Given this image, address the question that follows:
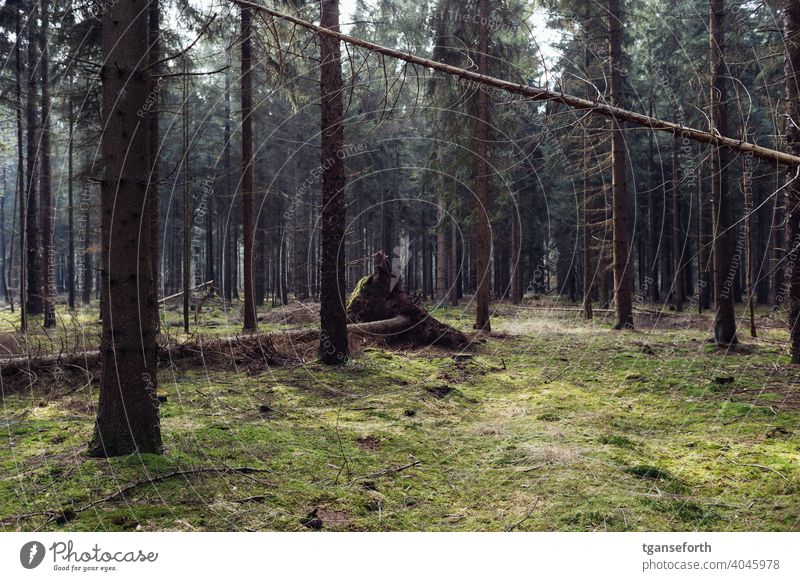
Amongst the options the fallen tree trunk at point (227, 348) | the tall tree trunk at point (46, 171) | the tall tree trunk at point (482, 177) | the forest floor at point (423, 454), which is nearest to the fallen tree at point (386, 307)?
the fallen tree trunk at point (227, 348)

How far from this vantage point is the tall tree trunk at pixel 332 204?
11.1 meters

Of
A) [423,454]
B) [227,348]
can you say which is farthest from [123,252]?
[227,348]

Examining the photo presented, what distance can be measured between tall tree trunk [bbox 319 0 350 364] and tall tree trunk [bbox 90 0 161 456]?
576 cm

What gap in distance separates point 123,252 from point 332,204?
6.35 m

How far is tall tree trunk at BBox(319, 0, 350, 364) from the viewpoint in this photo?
11.1 meters

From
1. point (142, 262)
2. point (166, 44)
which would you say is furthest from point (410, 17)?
point (142, 262)

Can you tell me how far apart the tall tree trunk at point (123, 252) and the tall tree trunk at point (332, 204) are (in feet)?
18.9

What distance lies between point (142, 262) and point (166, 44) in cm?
1132

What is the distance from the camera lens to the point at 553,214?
35781 mm

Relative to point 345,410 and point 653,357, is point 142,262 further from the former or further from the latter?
point 653,357

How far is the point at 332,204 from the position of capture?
11367 mm

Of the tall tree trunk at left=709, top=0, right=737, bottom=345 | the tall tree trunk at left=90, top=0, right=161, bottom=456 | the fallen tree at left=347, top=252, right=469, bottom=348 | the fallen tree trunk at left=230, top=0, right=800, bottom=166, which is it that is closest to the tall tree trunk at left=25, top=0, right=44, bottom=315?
the fallen tree at left=347, top=252, right=469, bottom=348

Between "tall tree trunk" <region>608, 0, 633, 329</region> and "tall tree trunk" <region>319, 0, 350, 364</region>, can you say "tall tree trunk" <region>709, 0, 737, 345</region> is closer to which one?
"tall tree trunk" <region>608, 0, 633, 329</region>

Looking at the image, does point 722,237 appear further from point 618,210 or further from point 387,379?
point 387,379
